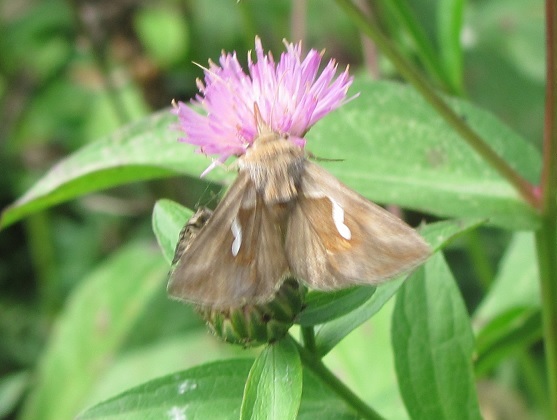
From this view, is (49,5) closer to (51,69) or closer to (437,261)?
(51,69)

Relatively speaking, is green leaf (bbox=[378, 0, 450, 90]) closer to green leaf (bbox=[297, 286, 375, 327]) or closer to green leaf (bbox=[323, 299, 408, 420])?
green leaf (bbox=[323, 299, 408, 420])

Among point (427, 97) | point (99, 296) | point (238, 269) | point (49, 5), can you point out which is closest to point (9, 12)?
point (49, 5)

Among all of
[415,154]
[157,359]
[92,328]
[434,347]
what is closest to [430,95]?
[415,154]

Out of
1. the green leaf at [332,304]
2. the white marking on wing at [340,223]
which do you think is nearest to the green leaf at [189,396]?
the green leaf at [332,304]

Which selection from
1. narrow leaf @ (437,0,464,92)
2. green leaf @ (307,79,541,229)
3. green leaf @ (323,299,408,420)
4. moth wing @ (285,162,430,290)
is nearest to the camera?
moth wing @ (285,162,430,290)

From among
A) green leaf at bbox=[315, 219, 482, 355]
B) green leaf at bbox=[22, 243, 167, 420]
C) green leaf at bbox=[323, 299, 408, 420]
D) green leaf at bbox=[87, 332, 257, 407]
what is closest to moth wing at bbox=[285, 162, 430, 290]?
green leaf at bbox=[315, 219, 482, 355]

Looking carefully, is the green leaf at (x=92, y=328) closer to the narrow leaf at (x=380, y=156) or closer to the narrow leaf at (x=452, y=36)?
the narrow leaf at (x=380, y=156)
